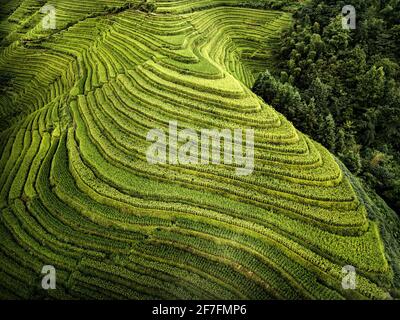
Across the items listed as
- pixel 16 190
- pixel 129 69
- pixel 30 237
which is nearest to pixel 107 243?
pixel 30 237

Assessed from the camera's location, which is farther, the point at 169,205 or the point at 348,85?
the point at 348,85

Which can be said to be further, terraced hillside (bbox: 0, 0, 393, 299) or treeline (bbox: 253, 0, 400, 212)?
treeline (bbox: 253, 0, 400, 212)

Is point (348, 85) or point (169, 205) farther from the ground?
point (348, 85)
